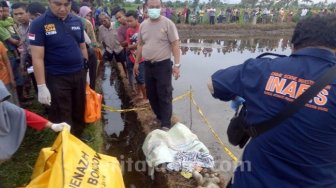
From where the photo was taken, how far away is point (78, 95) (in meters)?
3.84

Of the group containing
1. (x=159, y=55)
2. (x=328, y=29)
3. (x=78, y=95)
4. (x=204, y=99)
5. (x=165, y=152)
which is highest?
(x=328, y=29)

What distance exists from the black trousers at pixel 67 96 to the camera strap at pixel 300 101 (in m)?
2.60

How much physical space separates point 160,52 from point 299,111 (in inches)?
120

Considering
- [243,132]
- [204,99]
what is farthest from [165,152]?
[204,99]

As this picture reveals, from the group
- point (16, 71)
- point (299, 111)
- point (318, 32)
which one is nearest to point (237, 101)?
point (299, 111)

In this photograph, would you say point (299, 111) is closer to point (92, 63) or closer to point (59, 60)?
point (59, 60)

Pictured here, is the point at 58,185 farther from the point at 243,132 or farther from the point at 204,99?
the point at 204,99

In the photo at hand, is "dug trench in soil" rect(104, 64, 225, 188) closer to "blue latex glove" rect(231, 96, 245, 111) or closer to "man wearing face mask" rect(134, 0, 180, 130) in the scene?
"man wearing face mask" rect(134, 0, 180, 130)

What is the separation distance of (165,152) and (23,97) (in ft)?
10.8

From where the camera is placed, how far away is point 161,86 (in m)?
4.56

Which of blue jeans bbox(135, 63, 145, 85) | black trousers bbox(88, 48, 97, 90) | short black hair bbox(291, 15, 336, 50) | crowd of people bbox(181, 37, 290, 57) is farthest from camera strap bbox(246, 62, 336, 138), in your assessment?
crowd of people bbox(181, 37, 290, 57)

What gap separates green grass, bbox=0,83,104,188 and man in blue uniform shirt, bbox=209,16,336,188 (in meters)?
2.36

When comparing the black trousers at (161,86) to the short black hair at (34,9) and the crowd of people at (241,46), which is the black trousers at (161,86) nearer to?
the short black hair at (34,9)

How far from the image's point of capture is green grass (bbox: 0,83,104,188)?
11.0ft
